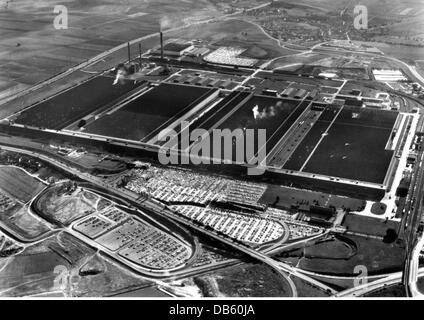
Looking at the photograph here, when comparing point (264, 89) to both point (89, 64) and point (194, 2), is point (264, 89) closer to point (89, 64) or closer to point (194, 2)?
point (89, 64)

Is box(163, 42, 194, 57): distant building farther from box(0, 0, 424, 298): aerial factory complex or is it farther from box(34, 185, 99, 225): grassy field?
box(34, 185, 99, 225): grassy field

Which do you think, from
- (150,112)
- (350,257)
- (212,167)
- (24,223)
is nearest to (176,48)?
(150,112)

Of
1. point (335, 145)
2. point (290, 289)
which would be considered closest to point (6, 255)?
point (290, 289)

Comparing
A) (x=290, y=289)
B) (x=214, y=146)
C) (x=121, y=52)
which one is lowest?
(x=290, y=289)

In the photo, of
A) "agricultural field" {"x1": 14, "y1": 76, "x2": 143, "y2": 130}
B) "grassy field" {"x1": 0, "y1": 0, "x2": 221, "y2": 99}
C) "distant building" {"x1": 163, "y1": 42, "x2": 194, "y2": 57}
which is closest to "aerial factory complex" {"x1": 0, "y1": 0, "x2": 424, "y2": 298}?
"agricultural field" {"x1": 14, "y1": 76, "x2": 143, "y2": 130}

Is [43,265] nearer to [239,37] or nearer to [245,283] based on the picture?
[245,283]

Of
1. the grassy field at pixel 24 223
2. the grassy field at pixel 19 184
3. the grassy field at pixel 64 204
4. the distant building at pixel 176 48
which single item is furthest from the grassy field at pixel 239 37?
the grassy field at pixel 24 223

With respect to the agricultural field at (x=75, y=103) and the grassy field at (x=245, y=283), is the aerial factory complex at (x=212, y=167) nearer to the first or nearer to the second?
the grassy field at (x=245, y=283)
